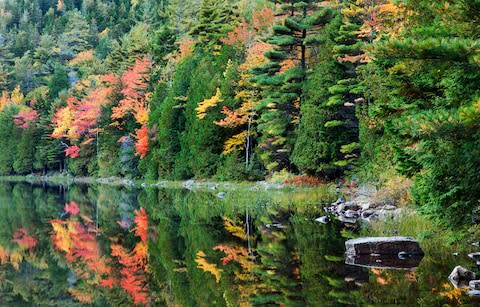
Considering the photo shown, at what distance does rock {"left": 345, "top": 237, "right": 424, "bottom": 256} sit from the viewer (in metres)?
14.1

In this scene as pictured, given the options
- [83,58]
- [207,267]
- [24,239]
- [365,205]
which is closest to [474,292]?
[207,267]

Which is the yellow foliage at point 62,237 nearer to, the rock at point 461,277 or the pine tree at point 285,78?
the rock at point 461,277

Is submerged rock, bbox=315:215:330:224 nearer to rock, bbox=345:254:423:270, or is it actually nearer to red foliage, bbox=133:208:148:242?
red foliage, bbox=133:208:148:242

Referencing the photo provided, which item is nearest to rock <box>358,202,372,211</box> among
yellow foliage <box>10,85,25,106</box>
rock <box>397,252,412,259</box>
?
rock <box>397,252,412,259</box>

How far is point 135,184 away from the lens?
56.3 m

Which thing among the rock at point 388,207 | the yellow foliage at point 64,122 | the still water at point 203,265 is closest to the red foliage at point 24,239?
the still water at point 203,265

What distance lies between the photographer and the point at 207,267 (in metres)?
14.3

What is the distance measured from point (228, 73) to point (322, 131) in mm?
12866

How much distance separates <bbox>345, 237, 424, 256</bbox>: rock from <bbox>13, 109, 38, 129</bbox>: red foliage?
72285mm

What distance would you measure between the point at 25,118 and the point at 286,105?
170 ft

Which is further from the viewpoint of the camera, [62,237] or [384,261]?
[62,237]

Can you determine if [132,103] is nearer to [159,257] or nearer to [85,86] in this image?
[85,86]

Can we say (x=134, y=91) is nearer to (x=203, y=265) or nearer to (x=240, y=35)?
(x=240, y=35)

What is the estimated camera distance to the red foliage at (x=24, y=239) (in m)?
19.6
